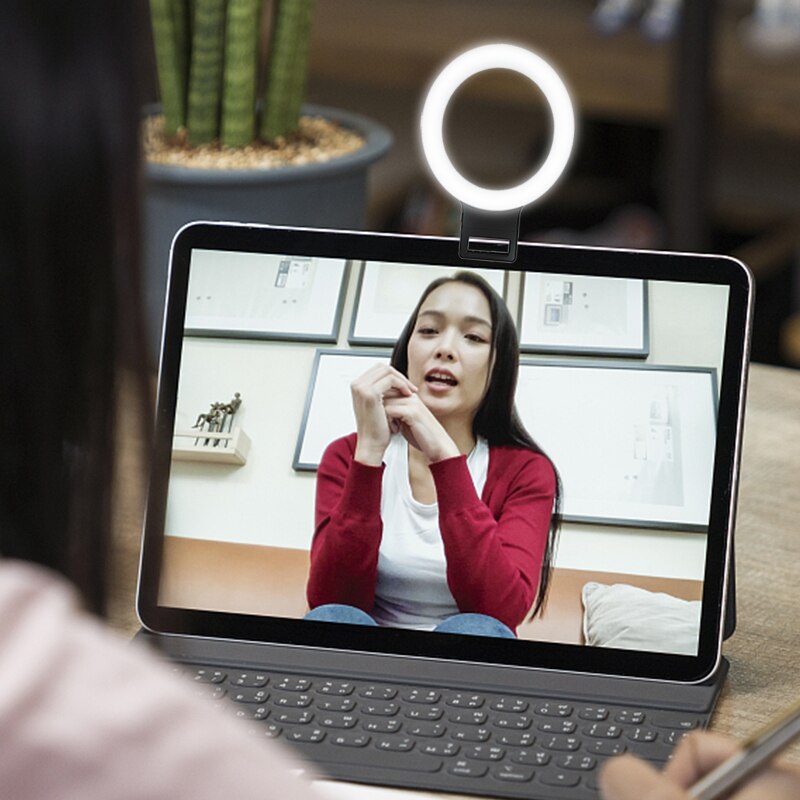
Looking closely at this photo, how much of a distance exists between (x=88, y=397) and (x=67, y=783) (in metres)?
0.13

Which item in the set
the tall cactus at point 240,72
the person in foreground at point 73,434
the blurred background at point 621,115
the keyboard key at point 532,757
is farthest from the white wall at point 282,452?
the blurred background at point 621,115

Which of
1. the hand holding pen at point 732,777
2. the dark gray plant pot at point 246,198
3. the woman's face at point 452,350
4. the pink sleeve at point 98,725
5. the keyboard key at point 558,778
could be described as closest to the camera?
the pink sleeve at point 98,725

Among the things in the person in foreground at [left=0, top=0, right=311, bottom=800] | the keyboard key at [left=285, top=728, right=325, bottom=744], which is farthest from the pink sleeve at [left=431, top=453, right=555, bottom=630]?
the person in foreground at [left=0, top=0, right=311, bottom=800]

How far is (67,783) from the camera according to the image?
0.94 feet

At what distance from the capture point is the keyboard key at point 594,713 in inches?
23.8

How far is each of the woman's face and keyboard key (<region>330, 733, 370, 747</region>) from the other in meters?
0.17

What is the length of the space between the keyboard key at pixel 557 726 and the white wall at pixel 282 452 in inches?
3.2

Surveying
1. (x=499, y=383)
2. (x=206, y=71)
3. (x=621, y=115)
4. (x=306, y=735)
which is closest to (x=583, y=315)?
(x=499, y=383)

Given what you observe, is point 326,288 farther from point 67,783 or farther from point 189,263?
point 67,783

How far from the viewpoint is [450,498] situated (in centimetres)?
65

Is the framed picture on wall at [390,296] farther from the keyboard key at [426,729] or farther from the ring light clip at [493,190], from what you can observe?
the keyboard key at [426,729]

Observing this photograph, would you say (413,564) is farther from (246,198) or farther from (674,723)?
(246,198)

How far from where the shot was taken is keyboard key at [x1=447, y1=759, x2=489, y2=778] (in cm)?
57

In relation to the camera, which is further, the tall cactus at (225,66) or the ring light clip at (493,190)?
the tall cactus at (225,66)
